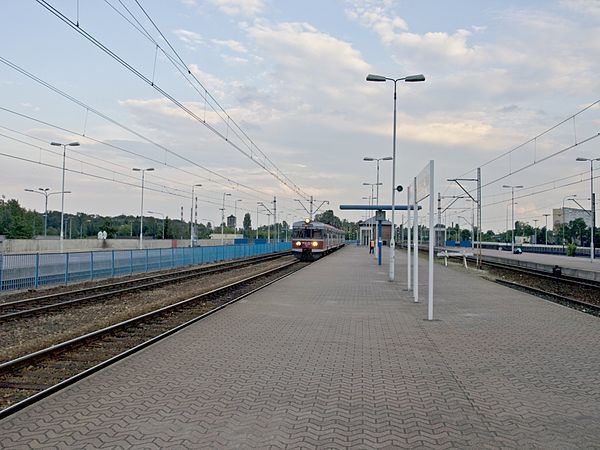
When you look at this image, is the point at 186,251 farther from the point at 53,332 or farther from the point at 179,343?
the point at 179,343

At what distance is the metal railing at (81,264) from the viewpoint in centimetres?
1970

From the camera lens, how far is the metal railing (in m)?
19.7

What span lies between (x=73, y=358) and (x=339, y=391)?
457 cm

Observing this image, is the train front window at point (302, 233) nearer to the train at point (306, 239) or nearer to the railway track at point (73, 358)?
the train at point (306, 239)

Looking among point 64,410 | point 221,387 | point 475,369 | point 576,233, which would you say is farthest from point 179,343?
point 576,233

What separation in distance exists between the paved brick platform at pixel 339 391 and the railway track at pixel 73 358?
0.27m

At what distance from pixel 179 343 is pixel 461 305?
911 cm

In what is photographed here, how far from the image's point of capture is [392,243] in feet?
87.2

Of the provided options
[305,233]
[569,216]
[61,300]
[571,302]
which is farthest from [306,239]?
[569,216]

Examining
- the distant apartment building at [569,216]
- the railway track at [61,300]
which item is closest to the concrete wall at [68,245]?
the railway track at [61,300]

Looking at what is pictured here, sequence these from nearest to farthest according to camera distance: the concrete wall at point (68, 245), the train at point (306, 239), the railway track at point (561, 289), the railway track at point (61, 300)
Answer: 1. the railway track at point (61, 300)
2. the railway track at point (561, 289)
3. the concrete wall at point (68, 245)
4. the train at point (306, 239)

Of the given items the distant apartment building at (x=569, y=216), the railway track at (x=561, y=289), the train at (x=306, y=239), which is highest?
the distant apartment building at (x=569, y=216)

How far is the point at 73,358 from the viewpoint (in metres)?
9.09

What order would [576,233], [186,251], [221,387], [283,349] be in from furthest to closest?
[576,233]
[186,251]
[283,349]
[221,387]
